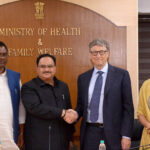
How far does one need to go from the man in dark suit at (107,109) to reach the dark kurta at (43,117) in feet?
0.49

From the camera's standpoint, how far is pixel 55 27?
11.0ft

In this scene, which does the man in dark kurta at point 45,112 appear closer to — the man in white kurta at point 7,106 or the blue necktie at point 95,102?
the man in white kurta at point 7,106

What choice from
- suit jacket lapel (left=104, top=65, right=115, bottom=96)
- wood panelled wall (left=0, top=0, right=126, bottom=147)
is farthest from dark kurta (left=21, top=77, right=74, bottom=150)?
wood panelled wall (left=0, top=0, right=126, bottom=147)

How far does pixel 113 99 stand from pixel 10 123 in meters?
0.95

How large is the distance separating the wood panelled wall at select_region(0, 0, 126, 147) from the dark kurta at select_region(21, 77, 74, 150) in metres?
1.06

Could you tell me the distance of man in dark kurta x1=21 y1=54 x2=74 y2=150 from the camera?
223 cm

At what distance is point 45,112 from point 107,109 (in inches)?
21.1

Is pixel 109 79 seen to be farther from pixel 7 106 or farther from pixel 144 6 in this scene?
pixel 144 6

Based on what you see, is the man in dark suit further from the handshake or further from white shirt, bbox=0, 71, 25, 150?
white shirt, bbox=0, 71, 25, 150

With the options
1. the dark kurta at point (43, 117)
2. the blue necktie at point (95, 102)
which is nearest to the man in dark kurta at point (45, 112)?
the dark kurta at point (43, 117)

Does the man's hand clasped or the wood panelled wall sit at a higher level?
the wood panelled wall

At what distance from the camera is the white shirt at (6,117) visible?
223 cm

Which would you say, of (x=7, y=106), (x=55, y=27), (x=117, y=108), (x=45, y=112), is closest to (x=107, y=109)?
(x=117, y=108)

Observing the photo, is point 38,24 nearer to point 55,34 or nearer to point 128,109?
point 55,34
